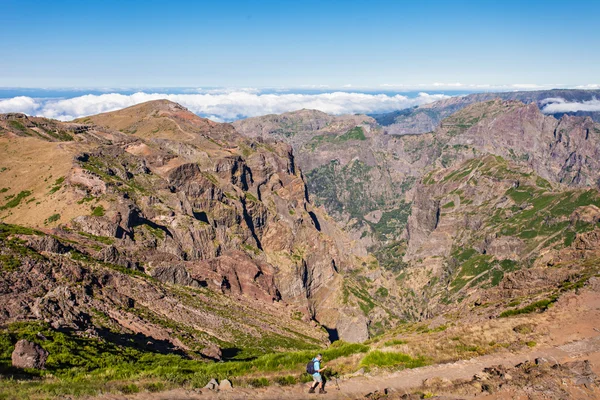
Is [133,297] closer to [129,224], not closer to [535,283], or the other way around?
[129,224]

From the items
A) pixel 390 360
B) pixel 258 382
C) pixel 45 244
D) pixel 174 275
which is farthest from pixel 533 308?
pixel 174 275

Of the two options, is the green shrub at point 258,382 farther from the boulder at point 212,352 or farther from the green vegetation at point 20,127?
the green vegetation at point 20,127

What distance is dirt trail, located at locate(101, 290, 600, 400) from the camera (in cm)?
3459

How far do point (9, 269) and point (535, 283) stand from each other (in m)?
103

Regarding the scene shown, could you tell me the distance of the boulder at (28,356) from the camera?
36.5 metres

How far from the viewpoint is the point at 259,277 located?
172750 mm

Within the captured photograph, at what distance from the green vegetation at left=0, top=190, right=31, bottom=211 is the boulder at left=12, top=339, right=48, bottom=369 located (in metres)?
104

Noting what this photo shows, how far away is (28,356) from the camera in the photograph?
121 feet

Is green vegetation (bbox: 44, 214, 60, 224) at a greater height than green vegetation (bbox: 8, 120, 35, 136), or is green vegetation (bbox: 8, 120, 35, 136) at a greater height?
green vegetation (bbox: 8, 120, 35, 136)

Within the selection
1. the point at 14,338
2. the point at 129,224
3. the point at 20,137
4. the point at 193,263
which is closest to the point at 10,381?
the point at 14,338

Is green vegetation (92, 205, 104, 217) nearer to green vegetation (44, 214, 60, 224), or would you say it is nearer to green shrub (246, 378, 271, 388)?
green vegetation (44, 214, 60, 224)

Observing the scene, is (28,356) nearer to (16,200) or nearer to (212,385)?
(212,385)

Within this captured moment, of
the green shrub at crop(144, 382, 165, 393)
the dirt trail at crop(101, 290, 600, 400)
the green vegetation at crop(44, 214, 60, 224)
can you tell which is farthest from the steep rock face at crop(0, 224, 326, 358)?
the dirt trail at crop(101, 290, 600, 400)

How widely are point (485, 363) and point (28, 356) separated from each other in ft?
148
